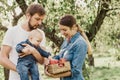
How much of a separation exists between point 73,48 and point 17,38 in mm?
676

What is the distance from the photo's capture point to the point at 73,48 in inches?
168

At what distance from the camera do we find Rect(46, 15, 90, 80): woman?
4230mm

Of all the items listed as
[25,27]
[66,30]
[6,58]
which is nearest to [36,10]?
[25,27]

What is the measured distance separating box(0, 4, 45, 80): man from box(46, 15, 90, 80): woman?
0.37 metres

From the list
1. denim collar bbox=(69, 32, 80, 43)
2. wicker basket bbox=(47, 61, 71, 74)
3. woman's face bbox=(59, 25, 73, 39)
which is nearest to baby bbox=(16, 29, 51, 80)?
wicker basket bbox=(47, 61, 71, 74)

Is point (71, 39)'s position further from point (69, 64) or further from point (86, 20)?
point (86, 20)

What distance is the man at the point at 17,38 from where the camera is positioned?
3.99 meters

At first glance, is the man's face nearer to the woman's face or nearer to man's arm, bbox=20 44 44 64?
man's arm, bbox=20 44 44 64

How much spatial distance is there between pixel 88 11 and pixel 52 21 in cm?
111

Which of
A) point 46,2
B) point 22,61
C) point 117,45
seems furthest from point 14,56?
point 117,45

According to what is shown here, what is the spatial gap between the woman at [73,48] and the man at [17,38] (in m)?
0.37

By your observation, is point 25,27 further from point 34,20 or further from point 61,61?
point 61,61

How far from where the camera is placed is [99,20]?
11.7 meters

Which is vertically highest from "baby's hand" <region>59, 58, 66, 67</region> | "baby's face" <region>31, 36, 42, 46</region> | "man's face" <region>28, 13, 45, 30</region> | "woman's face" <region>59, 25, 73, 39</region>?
"man's face" <region>28, 13, 45, 30</region>
